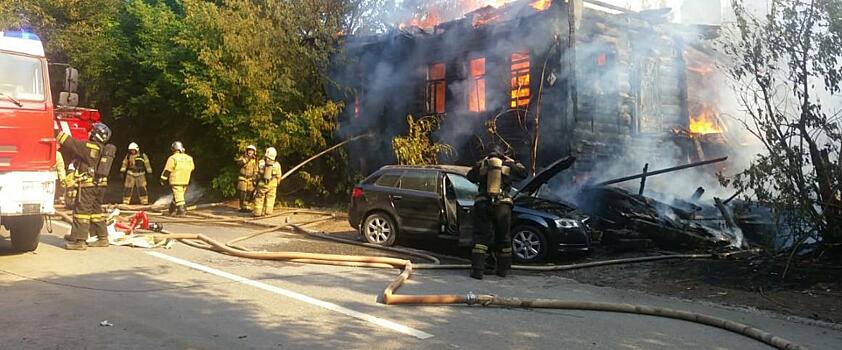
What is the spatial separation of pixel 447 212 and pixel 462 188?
538 mm

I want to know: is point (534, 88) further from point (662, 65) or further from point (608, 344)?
point (608, 344)

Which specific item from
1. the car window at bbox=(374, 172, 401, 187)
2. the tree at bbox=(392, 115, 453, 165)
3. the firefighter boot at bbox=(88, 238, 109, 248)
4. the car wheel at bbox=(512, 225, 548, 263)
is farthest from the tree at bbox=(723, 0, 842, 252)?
the firefighter boot at bbox=(88, 238, 109, 248)

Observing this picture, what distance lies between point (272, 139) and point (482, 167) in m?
8.34

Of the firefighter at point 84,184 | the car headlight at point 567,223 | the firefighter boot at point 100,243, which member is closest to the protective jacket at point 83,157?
the firefighter at point 84,184

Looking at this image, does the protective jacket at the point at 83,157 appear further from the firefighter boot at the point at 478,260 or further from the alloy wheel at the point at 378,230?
the firefighter boot at the point at 478,260

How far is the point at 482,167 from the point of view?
25.3ft

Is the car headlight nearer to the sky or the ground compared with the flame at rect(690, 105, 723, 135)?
nearer to the ground

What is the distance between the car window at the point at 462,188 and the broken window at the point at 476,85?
5.74 meters

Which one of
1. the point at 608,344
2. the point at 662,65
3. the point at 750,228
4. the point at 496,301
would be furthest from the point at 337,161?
the point at 608,344

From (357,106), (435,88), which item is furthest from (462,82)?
(357,106)

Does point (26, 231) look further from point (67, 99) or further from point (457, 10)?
point (457, 10)

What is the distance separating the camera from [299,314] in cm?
533

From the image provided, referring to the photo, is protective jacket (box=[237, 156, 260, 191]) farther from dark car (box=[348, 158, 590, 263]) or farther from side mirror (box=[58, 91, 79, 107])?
side mirror (box=[58, 91, 79, 107])

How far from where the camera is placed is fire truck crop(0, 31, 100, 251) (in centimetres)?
706
